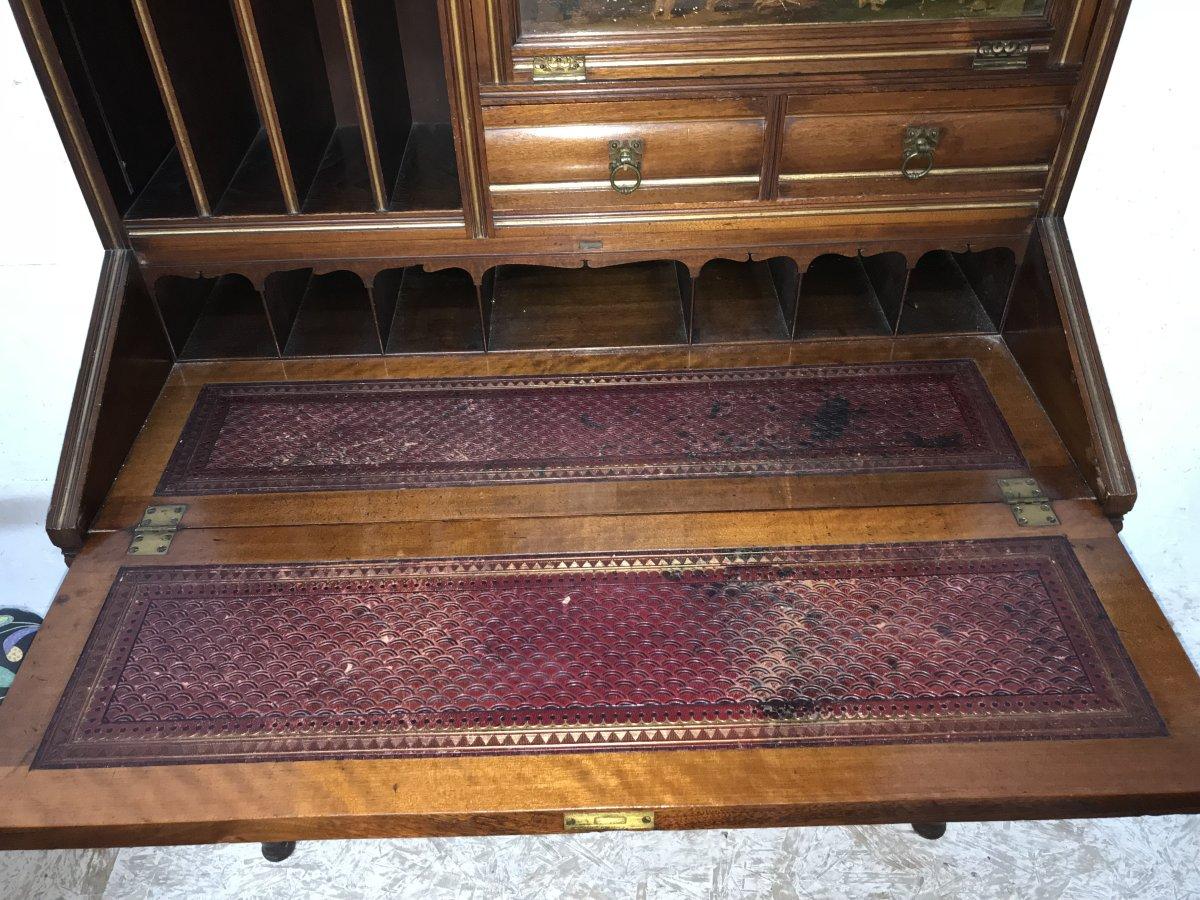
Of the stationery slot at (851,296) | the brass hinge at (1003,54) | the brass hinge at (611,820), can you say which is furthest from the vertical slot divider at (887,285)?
the brass hinge at (611,820)

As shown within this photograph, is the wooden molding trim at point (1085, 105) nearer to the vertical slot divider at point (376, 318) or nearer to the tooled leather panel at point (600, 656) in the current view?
the tooled leather panel at point (600, 656)

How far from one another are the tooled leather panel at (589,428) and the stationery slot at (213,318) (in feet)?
0.44

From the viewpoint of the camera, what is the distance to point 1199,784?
1.26 meters

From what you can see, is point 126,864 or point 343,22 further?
point 126,864

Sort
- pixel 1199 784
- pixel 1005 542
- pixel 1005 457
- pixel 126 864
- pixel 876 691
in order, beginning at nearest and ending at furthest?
pixel 1199 784
pixel 876 691
pixel 1005 542
pixel 1005 457
pixel 126 864

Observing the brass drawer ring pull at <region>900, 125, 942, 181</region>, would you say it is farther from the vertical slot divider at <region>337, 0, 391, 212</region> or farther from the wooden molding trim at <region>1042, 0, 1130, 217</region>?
the vertical slot divider at <region>337, 0, 391, 212</region>

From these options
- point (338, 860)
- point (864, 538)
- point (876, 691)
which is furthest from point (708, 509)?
point (338, 860)

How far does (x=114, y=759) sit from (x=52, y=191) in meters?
1.07

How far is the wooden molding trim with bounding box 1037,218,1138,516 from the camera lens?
1.61 meters

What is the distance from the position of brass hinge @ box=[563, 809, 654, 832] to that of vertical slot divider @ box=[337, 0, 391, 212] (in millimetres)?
1139

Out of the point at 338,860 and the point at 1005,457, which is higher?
the point at 1005,457

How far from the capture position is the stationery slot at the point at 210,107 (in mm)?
1706

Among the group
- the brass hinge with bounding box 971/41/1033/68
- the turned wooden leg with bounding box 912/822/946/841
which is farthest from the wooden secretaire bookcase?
the turned wooden leg with bounding box 912/822/946/841

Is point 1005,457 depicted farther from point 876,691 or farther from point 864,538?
point 876,691
